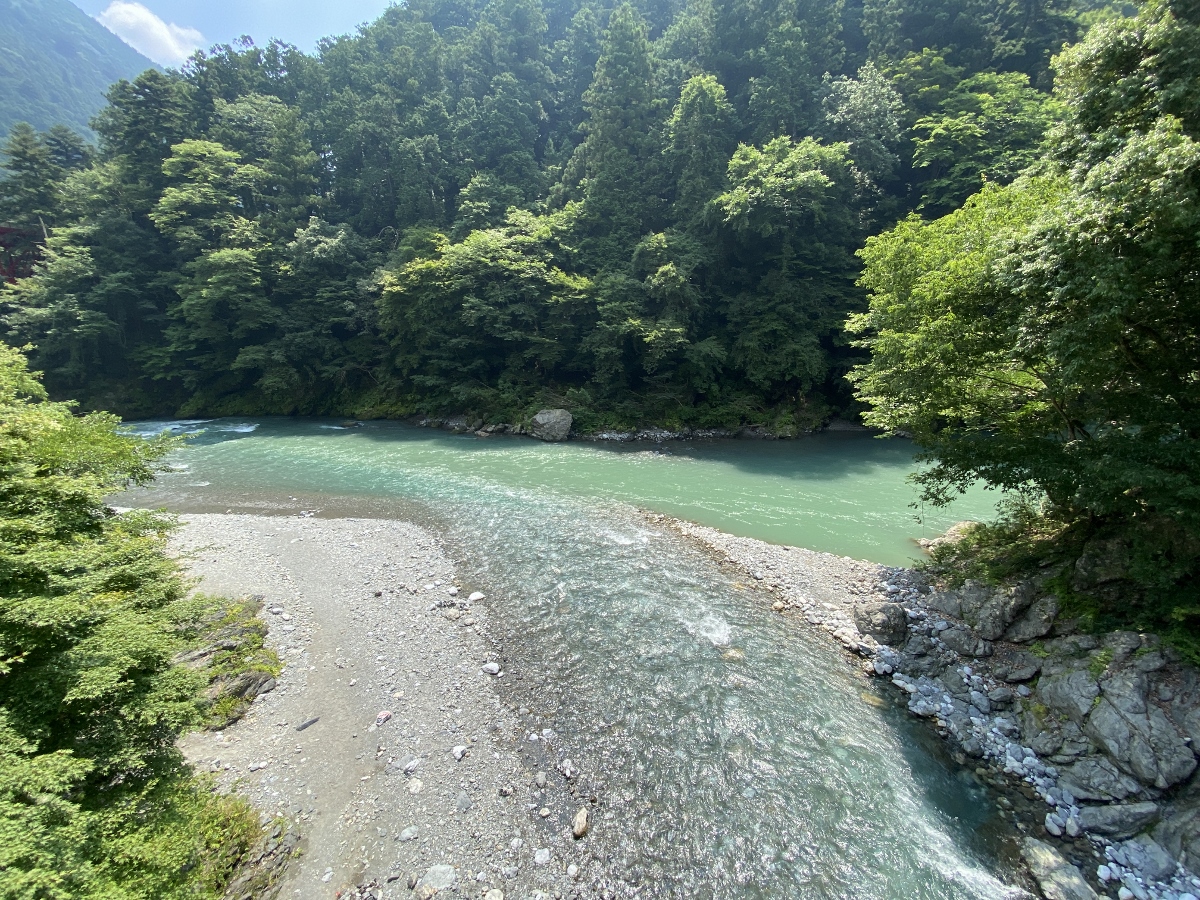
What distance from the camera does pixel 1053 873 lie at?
5.08 m

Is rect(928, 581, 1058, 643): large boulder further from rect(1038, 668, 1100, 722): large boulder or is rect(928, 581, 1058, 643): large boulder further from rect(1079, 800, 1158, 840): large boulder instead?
rect(1079, 800, 1158, 840): large boulder

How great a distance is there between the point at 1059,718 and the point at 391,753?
9149 mm

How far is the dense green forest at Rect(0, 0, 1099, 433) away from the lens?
1008 inches

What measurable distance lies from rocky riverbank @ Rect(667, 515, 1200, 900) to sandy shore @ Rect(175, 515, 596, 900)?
5.48 meters

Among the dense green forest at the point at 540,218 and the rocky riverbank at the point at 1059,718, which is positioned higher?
the dense green forest at the point at 540,218

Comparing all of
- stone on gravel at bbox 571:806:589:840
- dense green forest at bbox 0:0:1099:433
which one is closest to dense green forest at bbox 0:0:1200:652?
dense green forest at bbox 0:0:1099:433

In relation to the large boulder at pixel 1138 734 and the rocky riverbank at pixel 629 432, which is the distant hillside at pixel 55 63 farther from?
the large boulder at pixel 1138 734

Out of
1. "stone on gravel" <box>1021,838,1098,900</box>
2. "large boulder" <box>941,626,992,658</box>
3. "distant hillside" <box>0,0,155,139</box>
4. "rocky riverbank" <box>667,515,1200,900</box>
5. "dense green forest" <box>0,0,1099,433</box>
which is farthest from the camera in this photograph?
"distant hillside" <box>0,0,155,139</box>

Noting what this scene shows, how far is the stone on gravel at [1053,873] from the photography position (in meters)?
4.87

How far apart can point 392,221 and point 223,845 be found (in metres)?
41.4

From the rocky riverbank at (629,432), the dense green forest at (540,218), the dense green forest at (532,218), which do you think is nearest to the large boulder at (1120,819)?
the dense green forest at (540,218)

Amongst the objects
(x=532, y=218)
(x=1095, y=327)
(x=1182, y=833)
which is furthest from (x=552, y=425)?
(x=1182, y=833)

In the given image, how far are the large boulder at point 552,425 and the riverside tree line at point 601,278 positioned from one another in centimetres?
112

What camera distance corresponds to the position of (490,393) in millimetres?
27875
